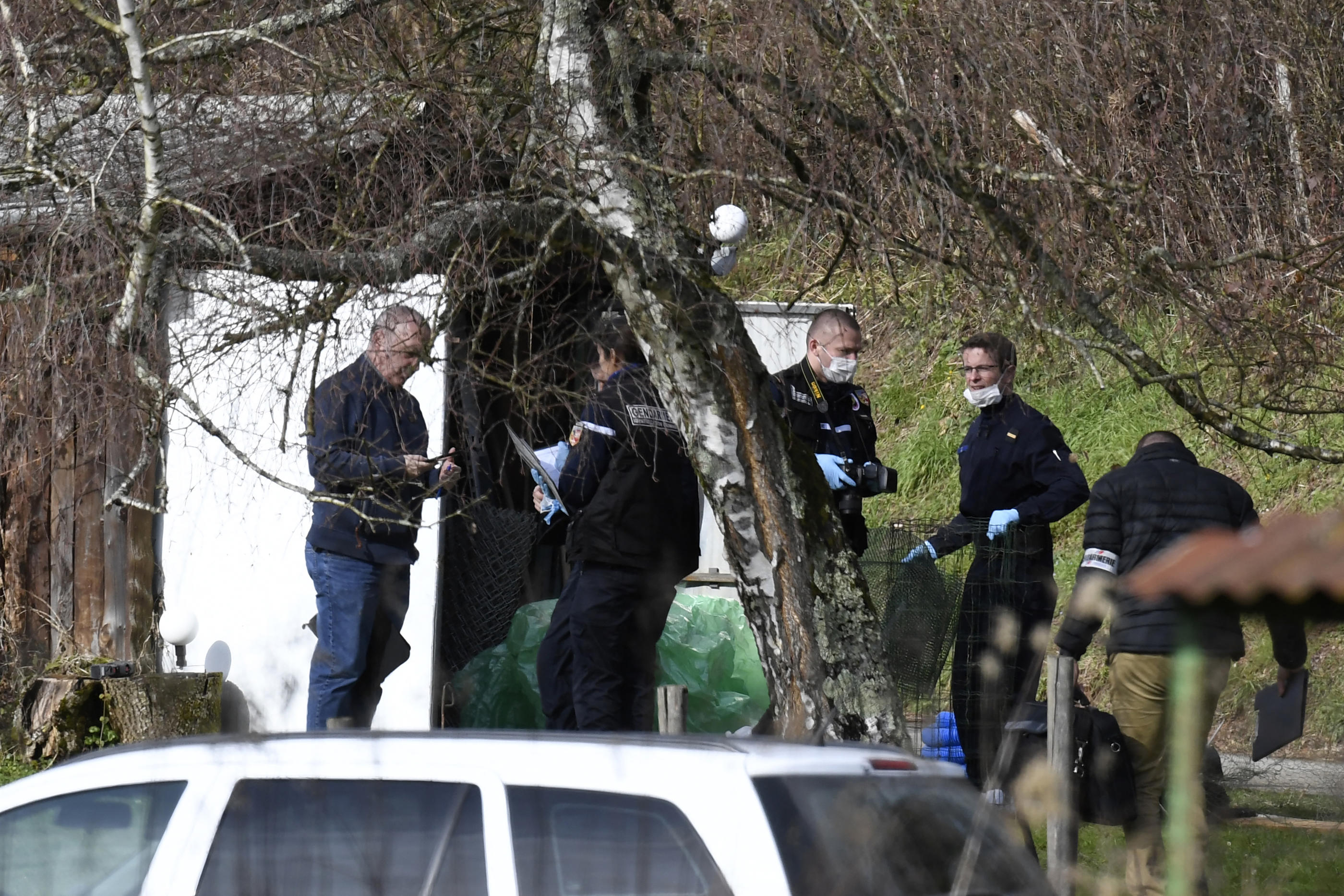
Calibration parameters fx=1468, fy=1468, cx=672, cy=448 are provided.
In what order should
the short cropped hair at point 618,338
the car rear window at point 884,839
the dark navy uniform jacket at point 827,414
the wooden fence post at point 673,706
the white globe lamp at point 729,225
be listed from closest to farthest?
the car rear window at point 884,839, the white globe lamp at point 729,225, the wooden fence post at point 673,706, the short cropped hair at point 618,338, the dark navy uniform jacket at point 827,414

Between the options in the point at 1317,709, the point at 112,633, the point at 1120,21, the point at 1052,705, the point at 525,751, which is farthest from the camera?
the point at 112,633

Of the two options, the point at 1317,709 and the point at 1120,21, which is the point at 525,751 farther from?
the point at 1317,709

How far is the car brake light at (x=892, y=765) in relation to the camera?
3.13 m

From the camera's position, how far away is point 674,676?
26.2ft

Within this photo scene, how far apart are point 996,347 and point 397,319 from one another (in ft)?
10.3

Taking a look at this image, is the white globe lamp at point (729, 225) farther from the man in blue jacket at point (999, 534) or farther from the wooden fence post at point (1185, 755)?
the wooden fence post at point (1185, 755)

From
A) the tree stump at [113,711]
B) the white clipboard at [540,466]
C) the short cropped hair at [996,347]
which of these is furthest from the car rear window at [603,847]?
the tree stump at [113,711]

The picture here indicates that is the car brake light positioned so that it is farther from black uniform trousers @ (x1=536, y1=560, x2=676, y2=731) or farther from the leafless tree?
black uniform trousers @ (x1=536, y1=560, x2=676, y2=731)

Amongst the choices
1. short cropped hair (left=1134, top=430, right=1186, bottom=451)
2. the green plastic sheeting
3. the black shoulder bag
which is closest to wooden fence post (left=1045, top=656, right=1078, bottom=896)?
the black shoulder bag

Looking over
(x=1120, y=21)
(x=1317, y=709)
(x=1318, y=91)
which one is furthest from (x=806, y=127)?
(x=1318, y=91)

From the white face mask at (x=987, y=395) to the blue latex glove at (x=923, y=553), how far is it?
0.72 metres

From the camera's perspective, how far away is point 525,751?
311 centimetres

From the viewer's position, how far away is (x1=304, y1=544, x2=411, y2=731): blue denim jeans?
625cm

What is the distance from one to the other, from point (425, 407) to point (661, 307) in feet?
8.44
